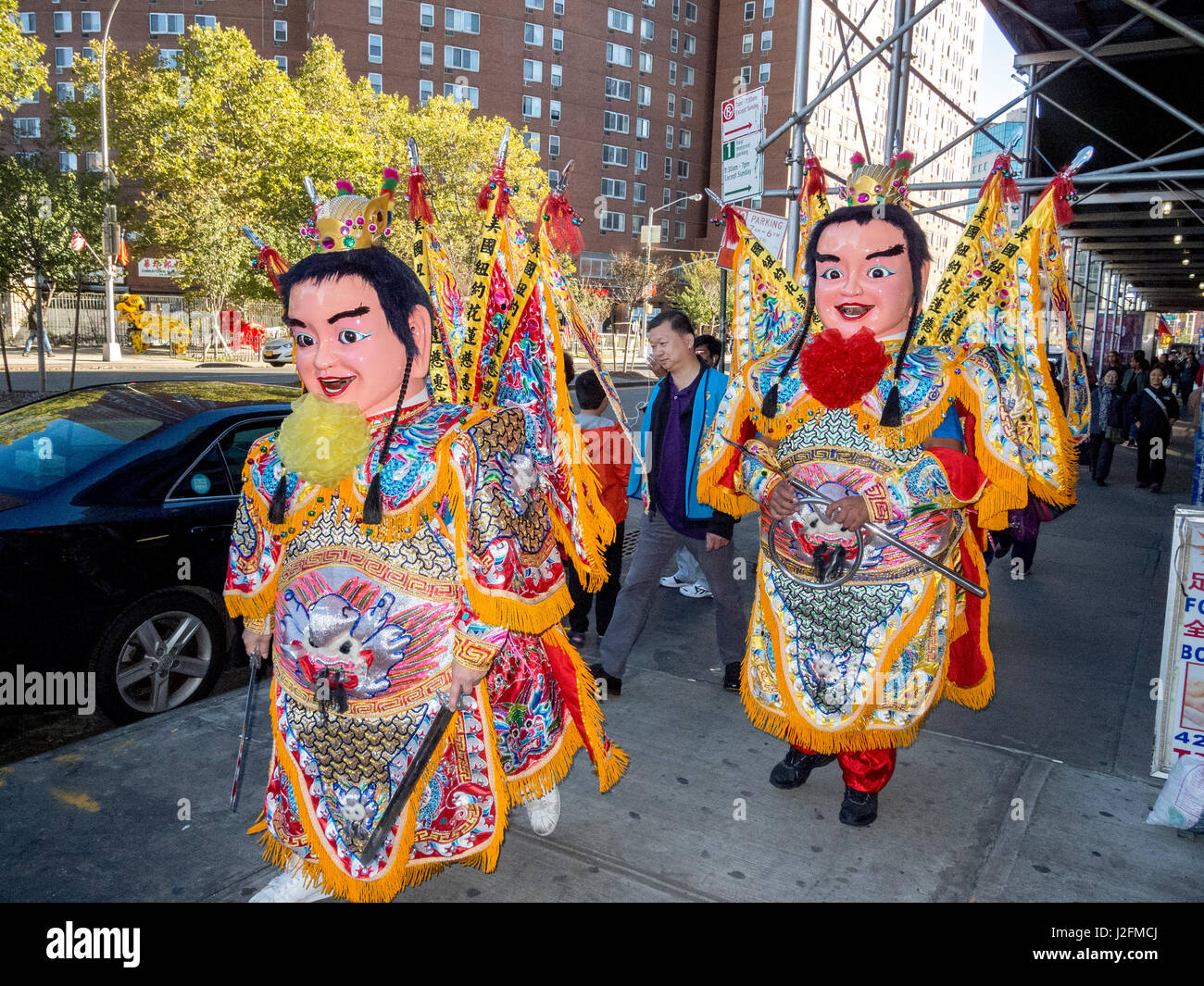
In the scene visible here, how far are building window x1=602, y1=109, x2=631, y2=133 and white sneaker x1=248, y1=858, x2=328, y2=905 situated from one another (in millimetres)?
55854

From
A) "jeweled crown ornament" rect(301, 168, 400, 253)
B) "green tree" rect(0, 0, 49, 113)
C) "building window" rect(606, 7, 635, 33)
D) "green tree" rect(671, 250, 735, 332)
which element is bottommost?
"jeweled crown ornament" rect(301, 168, 400, 253)

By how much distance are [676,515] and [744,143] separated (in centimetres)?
358

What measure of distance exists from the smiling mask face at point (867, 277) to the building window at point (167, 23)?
5658 centimetres

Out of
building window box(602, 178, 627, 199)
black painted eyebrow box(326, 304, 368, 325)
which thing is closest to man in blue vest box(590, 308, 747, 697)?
black painted eyebrow box(326, 304, 368, 325)

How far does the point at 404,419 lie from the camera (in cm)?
237

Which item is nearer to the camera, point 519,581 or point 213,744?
point 519,581

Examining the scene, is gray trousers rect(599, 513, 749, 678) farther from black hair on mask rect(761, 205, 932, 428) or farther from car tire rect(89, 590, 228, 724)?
car tire rect(89, 590, 228, 724)

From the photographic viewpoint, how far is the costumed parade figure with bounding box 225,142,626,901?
225 centimetres

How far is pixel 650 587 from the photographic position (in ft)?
13.9

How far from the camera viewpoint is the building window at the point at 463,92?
48.6m

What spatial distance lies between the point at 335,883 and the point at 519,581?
91 centimetres

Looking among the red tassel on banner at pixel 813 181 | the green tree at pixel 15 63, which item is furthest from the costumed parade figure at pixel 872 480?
the green tree at pixel 15 63
